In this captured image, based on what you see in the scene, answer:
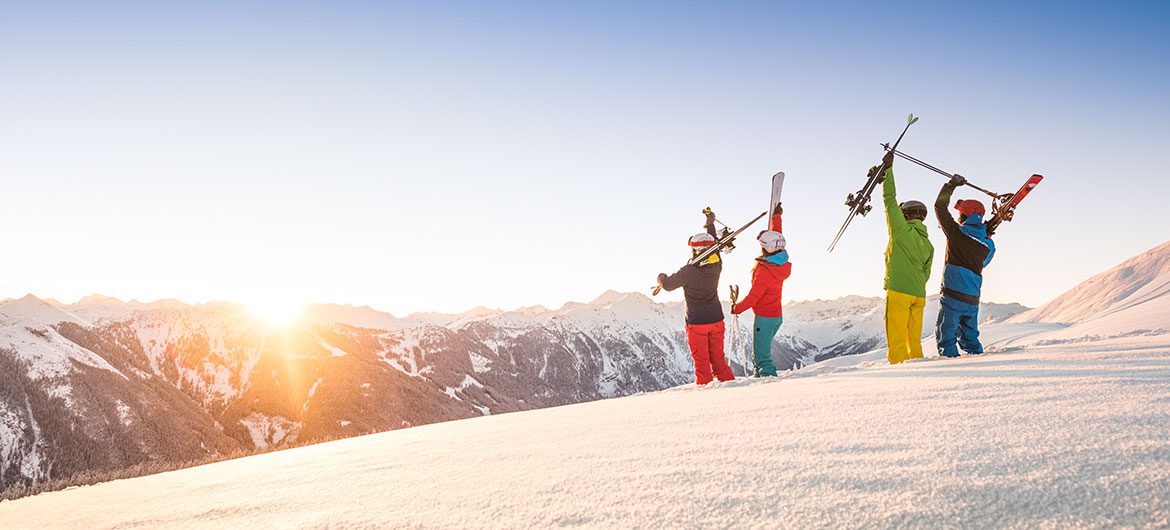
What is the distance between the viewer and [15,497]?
4.70 meters

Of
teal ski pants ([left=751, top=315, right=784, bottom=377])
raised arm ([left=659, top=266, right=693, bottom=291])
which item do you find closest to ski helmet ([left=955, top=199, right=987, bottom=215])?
teal ski pants ([left=751, top=315, right=784, bottom=377])

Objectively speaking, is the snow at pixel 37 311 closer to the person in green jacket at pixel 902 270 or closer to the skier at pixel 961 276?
the person in green jacket at pixel 902 270

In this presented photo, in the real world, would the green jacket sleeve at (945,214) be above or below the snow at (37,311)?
below

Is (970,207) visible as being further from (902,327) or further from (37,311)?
(37,311)

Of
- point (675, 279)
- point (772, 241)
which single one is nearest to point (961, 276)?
point (772, 241)

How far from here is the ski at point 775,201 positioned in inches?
329

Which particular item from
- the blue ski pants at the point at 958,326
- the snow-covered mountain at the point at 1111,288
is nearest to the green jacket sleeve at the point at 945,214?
the blue ski pants at the point at 958,326

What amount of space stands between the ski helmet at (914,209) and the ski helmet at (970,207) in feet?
1.25

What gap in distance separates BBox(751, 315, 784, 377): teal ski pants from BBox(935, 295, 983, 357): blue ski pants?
1.96 m

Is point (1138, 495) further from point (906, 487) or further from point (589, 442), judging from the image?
point (589, 442)

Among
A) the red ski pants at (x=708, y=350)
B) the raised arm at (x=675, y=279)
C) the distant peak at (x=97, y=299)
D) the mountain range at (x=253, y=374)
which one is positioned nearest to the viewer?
the red ski pants at (x=708, y=350)

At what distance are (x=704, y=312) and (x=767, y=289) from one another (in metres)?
0.97

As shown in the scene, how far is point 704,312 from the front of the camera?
8.34 m

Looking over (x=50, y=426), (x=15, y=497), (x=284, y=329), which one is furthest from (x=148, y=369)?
(x=15, y=497)
